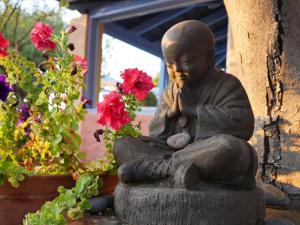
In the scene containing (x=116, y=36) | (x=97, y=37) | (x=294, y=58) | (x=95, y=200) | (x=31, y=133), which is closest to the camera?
(x=95, y=200)

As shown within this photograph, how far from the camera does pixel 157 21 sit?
666cm

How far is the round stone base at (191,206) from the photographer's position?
172 centimetres

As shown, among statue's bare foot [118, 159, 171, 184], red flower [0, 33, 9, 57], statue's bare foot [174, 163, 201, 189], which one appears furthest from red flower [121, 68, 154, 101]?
red flower [0, 33, 9, 57]

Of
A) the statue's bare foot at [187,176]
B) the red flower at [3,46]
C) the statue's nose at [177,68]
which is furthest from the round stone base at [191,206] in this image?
the red flower at [3,46]

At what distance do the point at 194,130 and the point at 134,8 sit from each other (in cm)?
361

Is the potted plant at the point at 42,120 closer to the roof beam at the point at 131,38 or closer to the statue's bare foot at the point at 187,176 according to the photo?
the statue's bare foot at the point at 187,176

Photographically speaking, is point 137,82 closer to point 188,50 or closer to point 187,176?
point 188,50

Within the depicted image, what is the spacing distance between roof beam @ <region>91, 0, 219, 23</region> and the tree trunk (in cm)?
205

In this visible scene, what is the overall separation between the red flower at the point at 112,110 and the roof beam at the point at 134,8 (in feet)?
9.90

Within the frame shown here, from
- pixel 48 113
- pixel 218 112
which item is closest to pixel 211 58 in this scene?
pixel 218 112

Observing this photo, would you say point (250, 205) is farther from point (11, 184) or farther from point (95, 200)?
point (11, 184)

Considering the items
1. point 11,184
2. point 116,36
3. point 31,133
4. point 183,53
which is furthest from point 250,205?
point 116,36

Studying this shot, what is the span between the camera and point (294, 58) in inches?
112

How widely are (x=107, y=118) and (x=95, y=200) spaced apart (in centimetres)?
41
